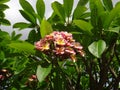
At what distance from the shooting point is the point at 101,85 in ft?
7.43

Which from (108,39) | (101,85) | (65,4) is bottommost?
(101,85)

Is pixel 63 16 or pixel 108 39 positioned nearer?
pixel 108 39

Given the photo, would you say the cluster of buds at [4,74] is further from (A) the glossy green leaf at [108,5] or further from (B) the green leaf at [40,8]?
(A) the glossy green leaf at [108,5]

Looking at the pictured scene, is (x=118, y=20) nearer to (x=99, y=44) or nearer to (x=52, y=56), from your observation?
(x=99, y=44)

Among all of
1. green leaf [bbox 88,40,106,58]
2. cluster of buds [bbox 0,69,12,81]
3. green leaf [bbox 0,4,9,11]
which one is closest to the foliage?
green leaf [bbox 88,40,106,58]

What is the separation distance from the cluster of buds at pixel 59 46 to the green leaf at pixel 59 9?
317mm

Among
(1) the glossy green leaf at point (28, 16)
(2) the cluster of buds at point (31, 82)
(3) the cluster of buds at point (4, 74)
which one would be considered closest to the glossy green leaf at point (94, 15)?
(1) the glossy green leaf at point (28, 16)

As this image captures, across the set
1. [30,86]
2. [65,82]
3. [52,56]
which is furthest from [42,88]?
[52,56]

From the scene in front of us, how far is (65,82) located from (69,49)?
0.97 feet

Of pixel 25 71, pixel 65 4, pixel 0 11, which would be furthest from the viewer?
pixel 0 11

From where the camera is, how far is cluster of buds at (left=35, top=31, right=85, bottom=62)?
196 centimetres

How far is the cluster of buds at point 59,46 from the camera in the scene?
196 centimetres

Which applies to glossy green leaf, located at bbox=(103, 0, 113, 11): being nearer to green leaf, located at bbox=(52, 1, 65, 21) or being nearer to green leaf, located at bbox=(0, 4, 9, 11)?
green leaf, located at bbox=(52, 1, 65, 21)

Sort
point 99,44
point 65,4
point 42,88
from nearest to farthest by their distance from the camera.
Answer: point 99,44 → point 65,4 → point 42,88
